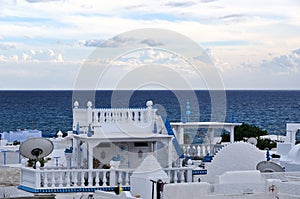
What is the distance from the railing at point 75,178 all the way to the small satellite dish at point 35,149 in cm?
124

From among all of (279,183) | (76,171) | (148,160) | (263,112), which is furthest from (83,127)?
(263,112)

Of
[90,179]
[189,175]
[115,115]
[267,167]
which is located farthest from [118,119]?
[267,167]

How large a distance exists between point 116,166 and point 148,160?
1895 mm

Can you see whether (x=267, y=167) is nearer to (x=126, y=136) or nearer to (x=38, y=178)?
(x=126, y=136)

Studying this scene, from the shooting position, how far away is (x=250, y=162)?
64.5 feet

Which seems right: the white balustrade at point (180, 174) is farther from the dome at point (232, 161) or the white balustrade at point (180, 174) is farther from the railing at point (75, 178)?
the dome at point (232, 161)

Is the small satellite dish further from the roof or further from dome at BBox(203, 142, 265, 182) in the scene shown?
Result: dome at BBox(203, 142, 265, 182)

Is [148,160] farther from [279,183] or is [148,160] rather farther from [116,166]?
[279,183]

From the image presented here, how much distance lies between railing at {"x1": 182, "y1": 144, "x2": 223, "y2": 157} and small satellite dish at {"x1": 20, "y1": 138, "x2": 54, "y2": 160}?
5.82m

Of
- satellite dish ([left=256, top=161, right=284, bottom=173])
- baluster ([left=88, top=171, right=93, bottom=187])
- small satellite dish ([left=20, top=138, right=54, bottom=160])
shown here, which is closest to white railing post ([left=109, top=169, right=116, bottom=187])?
baluster ([left=88, top=171, right=93, bottom=187])

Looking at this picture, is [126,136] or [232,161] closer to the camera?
[232,161]

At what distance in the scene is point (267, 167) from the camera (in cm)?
1969

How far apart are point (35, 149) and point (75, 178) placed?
2.28m

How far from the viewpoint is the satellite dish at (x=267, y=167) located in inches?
768
